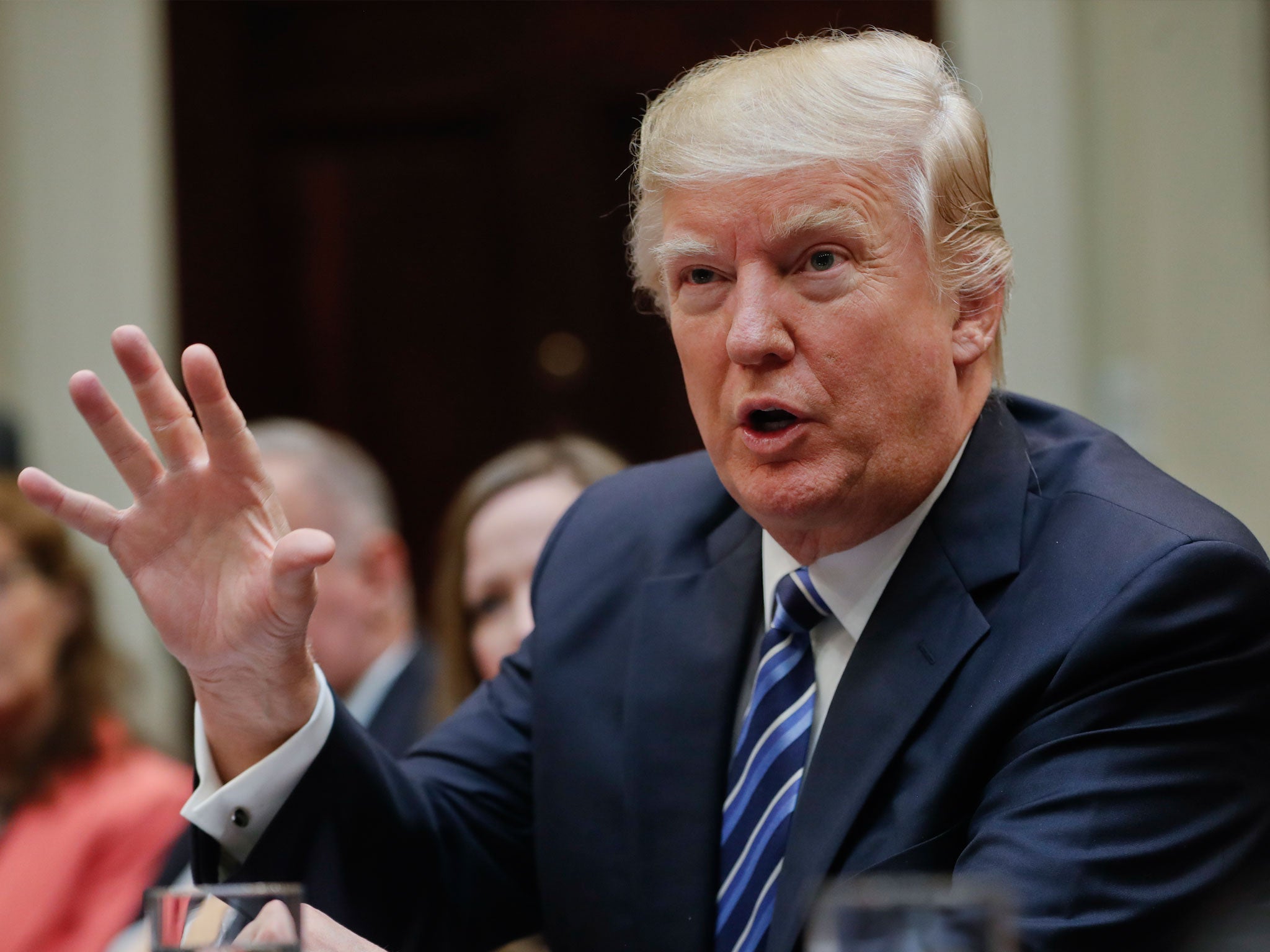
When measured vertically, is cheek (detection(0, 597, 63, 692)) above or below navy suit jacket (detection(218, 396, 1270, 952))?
below

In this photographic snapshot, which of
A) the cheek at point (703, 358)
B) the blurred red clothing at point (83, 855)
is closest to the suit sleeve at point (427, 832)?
the cheek at point (703, 358)

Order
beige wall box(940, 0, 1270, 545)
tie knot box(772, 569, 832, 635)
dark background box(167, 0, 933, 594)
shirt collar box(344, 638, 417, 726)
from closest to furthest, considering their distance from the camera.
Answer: tie knot box(772, 569, 832, 635), shirt collar box(344, 638, 417, 726), beige wall box(940, 0, 1270, 545), dark background box(167, 0, 933, 594)

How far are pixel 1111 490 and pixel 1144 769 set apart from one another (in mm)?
296

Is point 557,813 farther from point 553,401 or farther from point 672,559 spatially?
point 553,401

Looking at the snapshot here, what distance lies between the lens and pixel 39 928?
2492 millimetres

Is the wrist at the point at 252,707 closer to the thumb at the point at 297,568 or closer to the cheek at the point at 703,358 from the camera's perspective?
the thumb at the point at 297,568

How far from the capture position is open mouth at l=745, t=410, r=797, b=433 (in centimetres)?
150

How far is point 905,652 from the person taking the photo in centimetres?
148

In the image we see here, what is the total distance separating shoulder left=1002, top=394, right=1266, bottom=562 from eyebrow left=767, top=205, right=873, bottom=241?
344mm

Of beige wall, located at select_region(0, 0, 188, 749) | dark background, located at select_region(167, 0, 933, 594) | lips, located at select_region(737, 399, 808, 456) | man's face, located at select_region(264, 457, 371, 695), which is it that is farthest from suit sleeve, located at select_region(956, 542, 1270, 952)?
beige wall, located at select_region(0, 0, 188, 749)

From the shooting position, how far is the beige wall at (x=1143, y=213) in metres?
3.75

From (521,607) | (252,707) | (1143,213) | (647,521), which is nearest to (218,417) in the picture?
(252,707)

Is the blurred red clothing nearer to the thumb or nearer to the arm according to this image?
the arm

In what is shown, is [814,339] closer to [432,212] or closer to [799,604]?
[799,604]
